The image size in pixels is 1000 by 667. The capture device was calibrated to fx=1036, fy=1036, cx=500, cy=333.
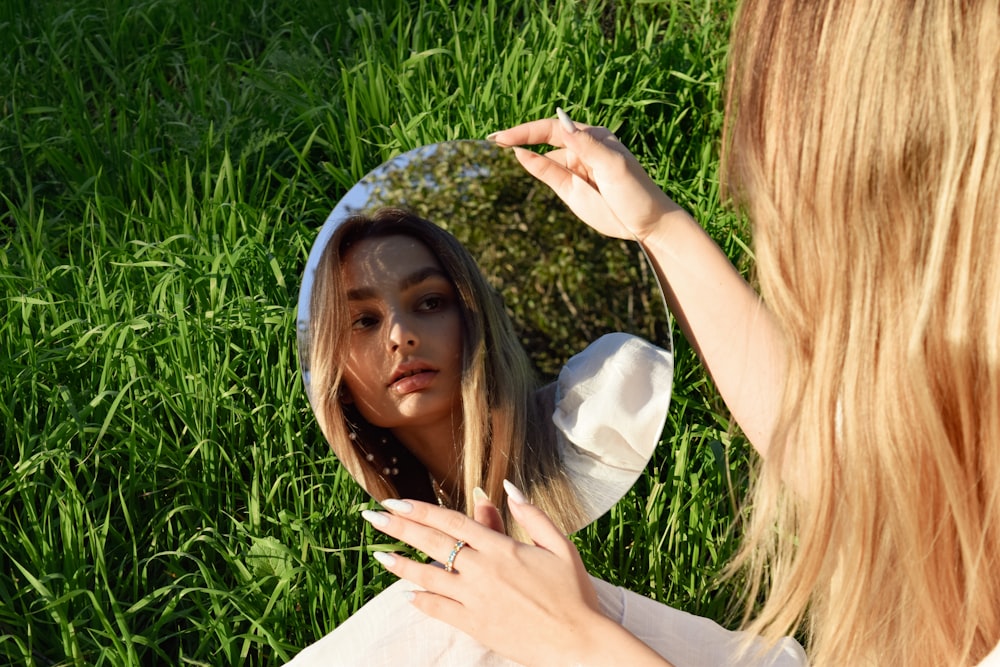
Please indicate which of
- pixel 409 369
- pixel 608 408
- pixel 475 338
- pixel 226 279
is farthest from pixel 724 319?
pixel 226 279

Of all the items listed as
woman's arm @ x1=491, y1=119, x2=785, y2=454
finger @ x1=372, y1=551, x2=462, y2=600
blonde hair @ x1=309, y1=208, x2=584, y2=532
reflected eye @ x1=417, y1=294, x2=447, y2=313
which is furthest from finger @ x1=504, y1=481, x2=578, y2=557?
woman's arm @ x1=491, y1=119, x2=785, y2=454

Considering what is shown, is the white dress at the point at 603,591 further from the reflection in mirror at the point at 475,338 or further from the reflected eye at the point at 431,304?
the reflected eye at the point at 431,304

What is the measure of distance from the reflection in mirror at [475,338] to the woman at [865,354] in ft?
0.61

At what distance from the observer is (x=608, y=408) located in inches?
63.6

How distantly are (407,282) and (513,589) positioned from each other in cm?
50

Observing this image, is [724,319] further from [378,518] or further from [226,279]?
[226,279]

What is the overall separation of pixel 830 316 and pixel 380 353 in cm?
66

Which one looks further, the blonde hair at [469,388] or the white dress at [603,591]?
the blonde hair at [469,388]

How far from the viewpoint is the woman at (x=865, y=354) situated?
1.11 m

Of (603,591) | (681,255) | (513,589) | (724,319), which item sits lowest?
(603,591)

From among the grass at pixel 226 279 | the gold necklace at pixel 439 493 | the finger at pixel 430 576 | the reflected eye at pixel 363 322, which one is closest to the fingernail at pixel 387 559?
the finger at pixel 430 576

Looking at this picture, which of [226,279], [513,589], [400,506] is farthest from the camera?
[226,279]

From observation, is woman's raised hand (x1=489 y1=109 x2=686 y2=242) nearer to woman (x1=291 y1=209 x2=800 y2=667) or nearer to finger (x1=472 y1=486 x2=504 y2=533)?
woman (x1=291 y1=209 x2=800 y2=667)

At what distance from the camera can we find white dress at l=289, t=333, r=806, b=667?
1.47 metres
